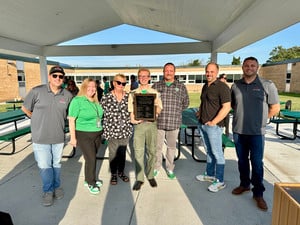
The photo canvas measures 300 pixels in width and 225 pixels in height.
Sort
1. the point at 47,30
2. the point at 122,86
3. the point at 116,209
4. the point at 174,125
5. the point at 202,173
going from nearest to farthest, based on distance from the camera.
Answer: the point at 116,209, the point at 122,86, the point at 174,125, the point at 202,173, the point at 47,30

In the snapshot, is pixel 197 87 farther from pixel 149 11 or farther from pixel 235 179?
pixel 235 179

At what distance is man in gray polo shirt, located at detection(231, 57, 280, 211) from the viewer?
2510 mm

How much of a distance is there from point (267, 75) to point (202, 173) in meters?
34.0

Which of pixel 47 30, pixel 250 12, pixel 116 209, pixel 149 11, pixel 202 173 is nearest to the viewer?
pixel 116 209

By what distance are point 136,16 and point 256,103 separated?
5.83 meters

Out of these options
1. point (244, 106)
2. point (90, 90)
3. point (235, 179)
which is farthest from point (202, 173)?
point (90, 90)

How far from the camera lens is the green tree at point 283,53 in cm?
4878

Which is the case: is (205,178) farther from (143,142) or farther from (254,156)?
(143,142)

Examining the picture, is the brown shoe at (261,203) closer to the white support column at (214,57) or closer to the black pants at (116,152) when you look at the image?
the black pants at (116,152)

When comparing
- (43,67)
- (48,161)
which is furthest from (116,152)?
(43,67)

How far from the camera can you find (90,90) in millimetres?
2693

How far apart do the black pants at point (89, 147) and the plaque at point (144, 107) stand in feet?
1.88

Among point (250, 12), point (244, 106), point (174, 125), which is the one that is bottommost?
point (174, 125)

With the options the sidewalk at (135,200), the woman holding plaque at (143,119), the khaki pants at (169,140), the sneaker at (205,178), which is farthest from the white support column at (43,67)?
the sneaker at (205,178)
